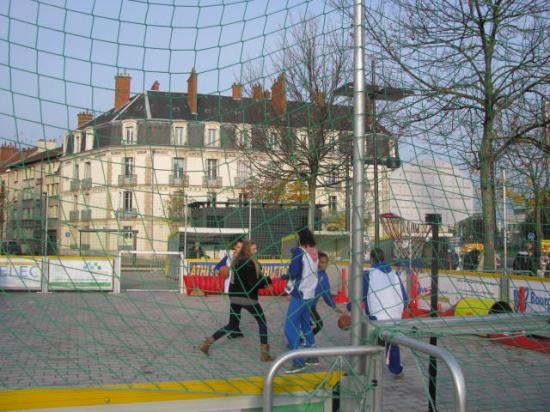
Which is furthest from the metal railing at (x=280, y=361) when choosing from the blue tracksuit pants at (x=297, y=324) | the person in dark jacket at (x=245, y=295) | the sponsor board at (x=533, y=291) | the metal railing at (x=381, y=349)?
the sponsor board at (x=533, y=291)

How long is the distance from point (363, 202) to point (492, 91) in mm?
6432

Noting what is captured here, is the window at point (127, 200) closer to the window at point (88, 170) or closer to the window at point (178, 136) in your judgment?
the window at point (88, 170)

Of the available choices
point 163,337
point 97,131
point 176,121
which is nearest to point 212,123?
point 176,121

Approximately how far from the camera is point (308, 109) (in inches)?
152

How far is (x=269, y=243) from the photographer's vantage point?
564 centimetres

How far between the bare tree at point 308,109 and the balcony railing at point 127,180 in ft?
2.47

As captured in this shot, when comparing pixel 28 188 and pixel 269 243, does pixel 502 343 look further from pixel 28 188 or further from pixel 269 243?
pixel 28 188

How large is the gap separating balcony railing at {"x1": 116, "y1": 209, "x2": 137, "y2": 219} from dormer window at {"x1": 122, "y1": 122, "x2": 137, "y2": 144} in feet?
1.45

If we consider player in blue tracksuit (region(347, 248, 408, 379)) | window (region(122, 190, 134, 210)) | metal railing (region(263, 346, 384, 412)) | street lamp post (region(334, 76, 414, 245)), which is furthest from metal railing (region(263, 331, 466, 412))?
player in blue tracksuit (region(347, 248, 408, 379))

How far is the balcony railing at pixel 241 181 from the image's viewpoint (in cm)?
386

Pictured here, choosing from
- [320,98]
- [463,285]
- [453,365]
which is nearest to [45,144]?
[320,98]

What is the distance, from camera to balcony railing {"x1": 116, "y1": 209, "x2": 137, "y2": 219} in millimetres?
3710

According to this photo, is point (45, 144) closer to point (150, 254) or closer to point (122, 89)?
point (122, 89)

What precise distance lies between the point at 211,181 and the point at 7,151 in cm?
123
